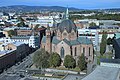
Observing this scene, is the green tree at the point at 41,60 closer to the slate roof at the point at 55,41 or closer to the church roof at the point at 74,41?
the slate roof at the point at 55,41

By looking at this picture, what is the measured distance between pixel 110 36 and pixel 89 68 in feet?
119

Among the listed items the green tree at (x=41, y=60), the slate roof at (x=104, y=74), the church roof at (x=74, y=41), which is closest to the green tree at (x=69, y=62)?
the green tree at (x=41, y=60)

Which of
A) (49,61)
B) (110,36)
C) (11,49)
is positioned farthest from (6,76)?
(110,36)

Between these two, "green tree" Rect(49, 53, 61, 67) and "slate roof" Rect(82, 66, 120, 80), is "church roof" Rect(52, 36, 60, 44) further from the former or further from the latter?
"slate roof" Rect(82, 66, 120, 80)

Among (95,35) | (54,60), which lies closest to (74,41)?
(54,60)

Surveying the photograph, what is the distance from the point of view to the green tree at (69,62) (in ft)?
168

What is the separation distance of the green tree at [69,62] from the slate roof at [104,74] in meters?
15.7

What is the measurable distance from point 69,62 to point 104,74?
61.9 feet

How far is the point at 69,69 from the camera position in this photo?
51250mm

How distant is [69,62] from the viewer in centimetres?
5103

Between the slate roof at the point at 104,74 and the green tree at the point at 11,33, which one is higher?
the slate roof at the point at 104,74

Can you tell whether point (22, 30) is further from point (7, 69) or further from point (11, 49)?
point (7, 69)

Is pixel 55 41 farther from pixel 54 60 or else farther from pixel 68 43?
pixel 54 60

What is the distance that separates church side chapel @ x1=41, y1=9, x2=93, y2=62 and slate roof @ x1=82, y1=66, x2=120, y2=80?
19.7 meters
